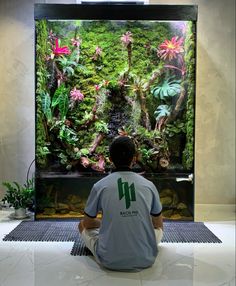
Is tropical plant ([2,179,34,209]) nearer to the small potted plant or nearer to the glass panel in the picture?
the small potted plant

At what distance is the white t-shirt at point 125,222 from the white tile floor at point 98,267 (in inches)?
3.0

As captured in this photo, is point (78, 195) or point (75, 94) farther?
point (78, 195)

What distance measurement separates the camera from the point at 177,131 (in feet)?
9.55

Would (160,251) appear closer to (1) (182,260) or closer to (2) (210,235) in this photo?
(1) (182,260)

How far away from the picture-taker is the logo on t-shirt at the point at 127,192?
1.89m

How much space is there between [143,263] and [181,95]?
1361 mm

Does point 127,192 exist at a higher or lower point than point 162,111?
lower

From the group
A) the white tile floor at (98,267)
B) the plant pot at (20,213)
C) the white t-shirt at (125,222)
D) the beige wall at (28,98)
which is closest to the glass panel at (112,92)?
the plant pot at (20,213)

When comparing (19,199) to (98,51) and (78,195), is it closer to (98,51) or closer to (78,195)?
(78,195)

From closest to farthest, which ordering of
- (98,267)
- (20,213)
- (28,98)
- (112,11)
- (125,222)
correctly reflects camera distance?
(125,222) → (98,267) → (112,11) → (20,213) → (28,98)

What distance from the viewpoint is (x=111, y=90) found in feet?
9.53

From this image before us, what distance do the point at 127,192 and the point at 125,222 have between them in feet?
0.46

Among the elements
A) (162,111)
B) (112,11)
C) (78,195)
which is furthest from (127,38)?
(78,195)

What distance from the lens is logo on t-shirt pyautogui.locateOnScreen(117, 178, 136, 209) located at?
189cm
